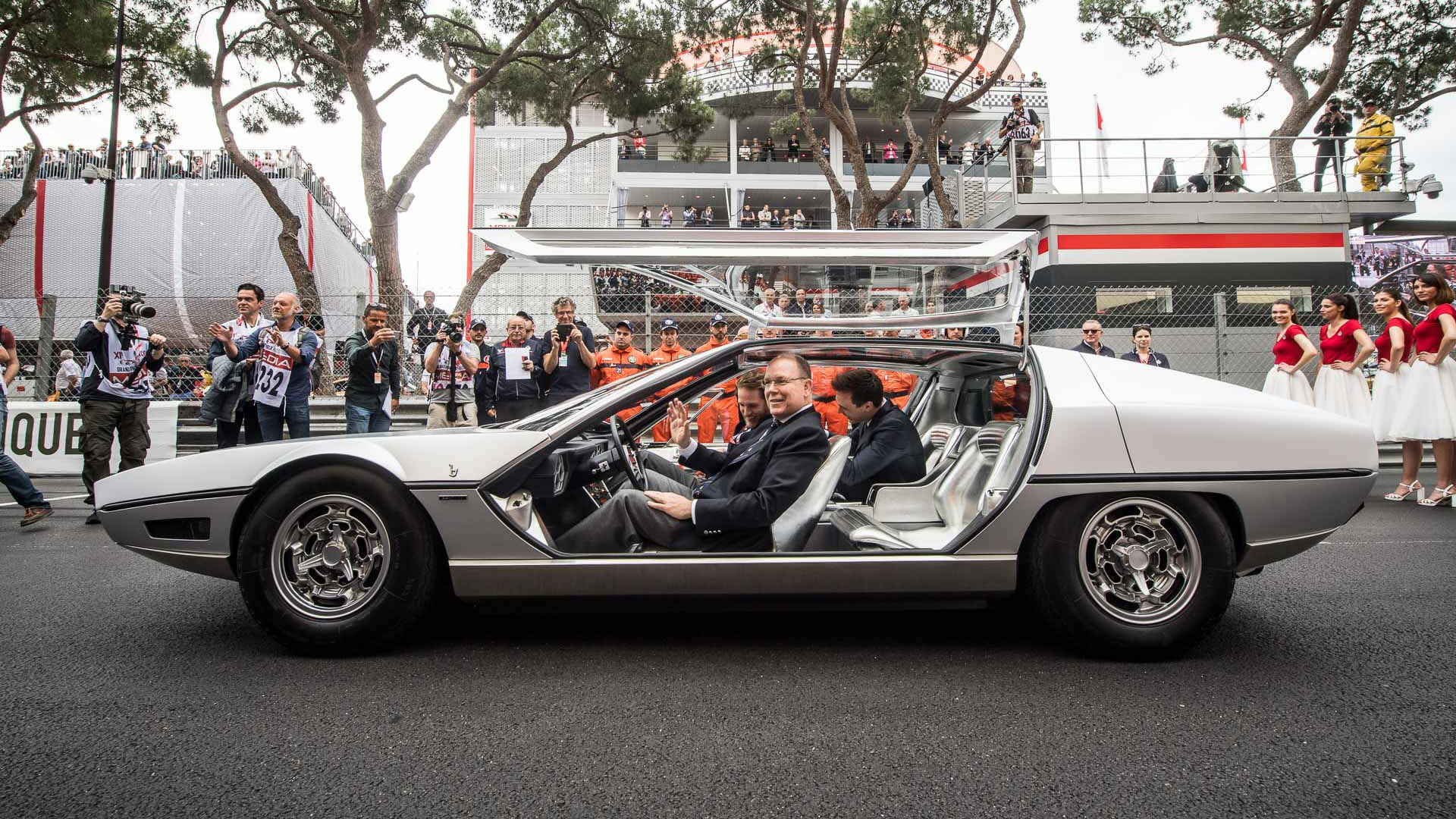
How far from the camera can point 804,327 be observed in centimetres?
349

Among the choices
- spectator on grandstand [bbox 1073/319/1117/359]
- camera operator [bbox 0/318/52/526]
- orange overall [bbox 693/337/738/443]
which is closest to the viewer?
camera operator [bbox 0/318/52/526]

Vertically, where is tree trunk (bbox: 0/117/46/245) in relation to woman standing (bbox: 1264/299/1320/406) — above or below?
above

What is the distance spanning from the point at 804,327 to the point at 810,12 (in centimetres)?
1229

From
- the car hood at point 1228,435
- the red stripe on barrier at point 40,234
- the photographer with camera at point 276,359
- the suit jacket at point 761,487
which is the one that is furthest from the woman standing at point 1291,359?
the red stripe on barrier at point 40,234

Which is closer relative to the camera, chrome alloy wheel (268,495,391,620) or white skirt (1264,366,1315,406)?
chrome alloy wheel (268,495,391,620)

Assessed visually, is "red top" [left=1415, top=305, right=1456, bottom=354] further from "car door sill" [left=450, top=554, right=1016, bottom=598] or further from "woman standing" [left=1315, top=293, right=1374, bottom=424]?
"car door sill" [left=450, top=554, right=1016, bottom=598]

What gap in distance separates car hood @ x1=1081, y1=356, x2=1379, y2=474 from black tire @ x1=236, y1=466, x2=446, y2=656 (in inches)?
95.2

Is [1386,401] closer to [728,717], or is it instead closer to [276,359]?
[728,717]

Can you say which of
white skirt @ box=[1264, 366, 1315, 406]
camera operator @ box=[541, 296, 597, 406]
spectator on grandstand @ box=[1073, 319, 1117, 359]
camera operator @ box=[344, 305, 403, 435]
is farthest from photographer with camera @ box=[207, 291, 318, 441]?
white skirt @ box=[1264, 366, 1315, 406]

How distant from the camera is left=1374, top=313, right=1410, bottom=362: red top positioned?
675 centimetres

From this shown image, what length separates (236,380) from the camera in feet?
20.2

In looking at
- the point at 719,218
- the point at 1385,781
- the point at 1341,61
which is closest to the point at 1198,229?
the point at 1341,61

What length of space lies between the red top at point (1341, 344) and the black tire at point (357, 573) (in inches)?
305

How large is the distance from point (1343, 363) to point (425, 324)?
900cm
